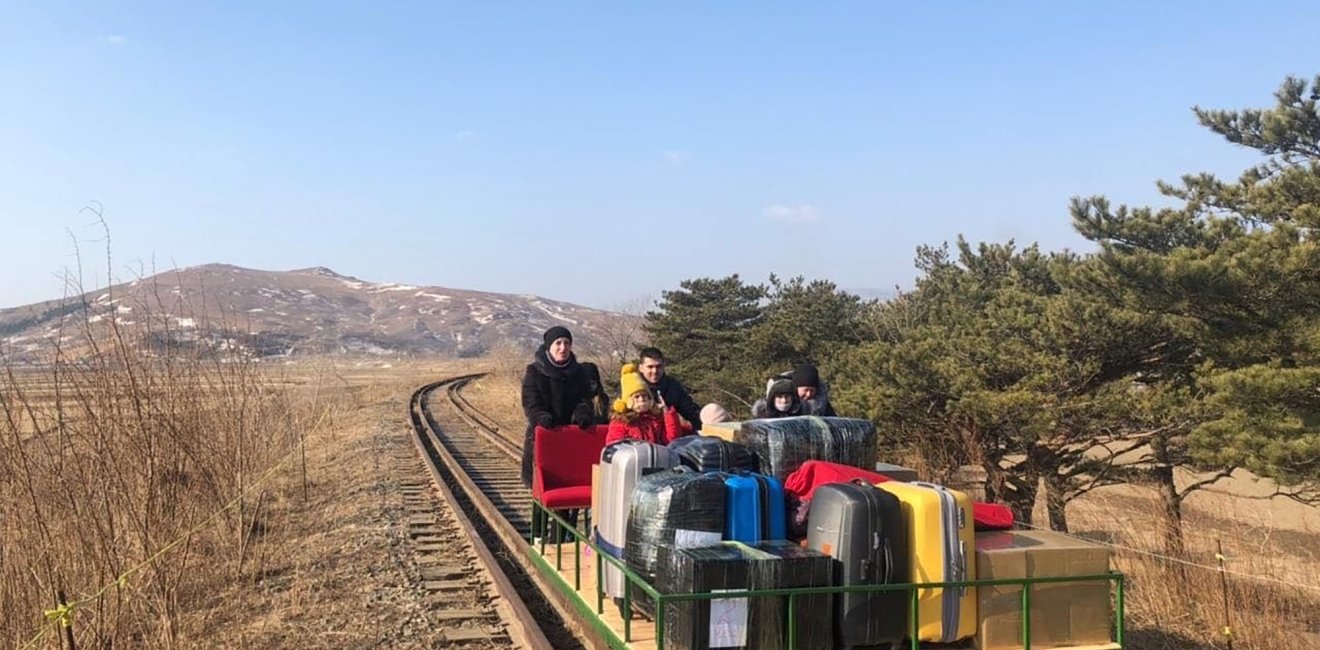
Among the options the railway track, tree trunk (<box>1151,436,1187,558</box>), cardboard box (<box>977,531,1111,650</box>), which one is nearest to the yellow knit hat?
the railway track

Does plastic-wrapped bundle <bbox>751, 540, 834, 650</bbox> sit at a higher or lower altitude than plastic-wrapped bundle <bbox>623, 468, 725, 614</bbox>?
lower

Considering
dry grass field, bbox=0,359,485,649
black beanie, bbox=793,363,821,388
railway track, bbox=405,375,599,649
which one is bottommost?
railway track, bbox=405,375,599,649

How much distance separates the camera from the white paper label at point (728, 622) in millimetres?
4074

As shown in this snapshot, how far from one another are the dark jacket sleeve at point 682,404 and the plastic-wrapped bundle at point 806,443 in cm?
211

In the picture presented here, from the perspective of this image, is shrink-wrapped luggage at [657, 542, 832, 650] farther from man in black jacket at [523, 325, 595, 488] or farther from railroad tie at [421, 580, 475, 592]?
railroad tie at [421, 580, 475, 592]

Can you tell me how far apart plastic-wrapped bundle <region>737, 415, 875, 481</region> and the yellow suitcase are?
46.6 inches

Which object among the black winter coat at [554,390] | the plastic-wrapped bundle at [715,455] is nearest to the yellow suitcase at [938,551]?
the plastic-wrapped bundle at [715,455]

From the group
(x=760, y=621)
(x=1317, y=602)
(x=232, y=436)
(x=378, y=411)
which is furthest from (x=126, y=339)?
(x=378, y=411)

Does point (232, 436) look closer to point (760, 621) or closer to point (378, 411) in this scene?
point (760, 621)

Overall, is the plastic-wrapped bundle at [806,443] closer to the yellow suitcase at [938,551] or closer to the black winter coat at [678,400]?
the yellow suitcase at [938,551]

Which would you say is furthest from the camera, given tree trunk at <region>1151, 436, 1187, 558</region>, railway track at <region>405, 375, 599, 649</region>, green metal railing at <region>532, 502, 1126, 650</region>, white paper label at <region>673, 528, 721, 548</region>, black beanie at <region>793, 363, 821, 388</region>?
tree trunk at <region>1151, 436, 1187, 558</region>

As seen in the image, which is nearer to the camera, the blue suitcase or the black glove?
the blue suitcase

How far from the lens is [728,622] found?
4.11 metres

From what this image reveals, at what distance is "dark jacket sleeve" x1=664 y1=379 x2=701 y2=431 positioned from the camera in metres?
7.73
